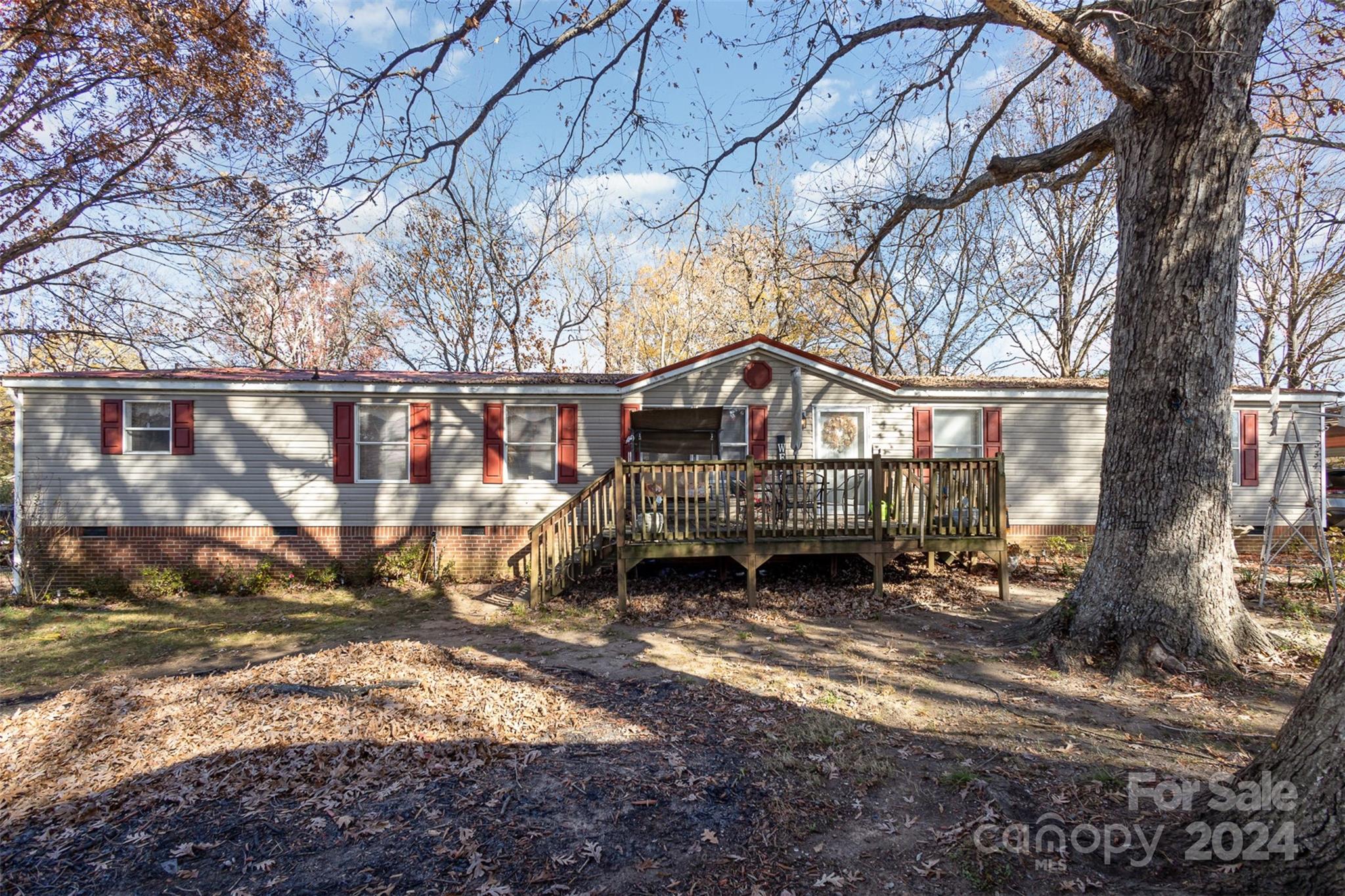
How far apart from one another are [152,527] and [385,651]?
768 centimetres

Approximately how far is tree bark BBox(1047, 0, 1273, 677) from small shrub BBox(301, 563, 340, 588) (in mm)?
10435

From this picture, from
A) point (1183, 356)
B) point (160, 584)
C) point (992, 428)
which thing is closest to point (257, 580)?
point (160, 584)

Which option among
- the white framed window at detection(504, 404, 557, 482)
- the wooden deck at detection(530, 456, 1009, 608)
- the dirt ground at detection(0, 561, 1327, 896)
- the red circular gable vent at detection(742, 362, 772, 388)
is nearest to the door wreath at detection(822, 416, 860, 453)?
the red circular gable vent at detection(742, 362, 772, 388)

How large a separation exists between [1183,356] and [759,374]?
6.25 metres

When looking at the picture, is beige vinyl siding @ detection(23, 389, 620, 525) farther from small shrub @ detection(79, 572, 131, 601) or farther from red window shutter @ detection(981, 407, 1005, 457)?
red window shutter @ detection(981, 407, 1005, 457)

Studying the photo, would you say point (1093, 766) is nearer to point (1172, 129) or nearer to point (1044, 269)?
point (1172, 129)

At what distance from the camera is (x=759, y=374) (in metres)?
10.9

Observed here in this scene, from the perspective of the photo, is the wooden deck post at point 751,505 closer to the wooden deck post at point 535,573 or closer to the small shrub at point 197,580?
the wooden deck post at point 535,573

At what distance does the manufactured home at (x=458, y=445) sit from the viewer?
10.2m

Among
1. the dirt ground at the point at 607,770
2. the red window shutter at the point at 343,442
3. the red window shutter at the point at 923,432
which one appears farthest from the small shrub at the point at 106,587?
the red window shutter at the point at 923,432

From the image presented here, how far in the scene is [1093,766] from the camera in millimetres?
3789

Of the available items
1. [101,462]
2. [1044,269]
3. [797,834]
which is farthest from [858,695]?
[1044,269]

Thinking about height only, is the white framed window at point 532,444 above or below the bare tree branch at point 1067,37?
below

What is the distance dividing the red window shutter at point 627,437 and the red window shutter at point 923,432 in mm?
5131
